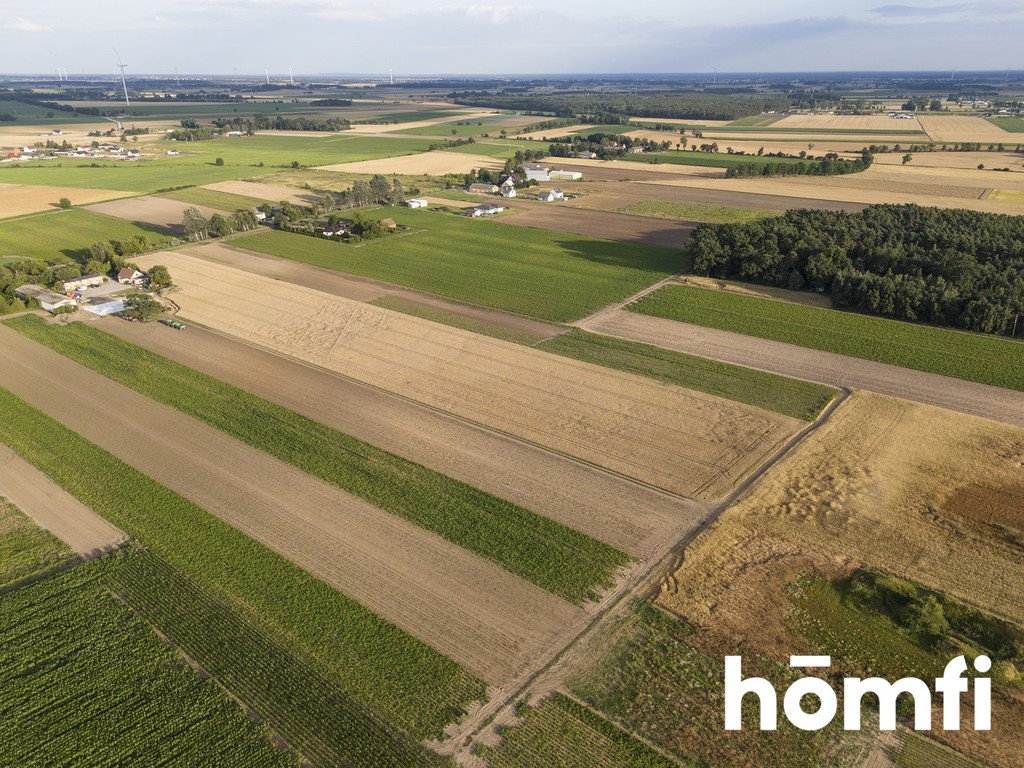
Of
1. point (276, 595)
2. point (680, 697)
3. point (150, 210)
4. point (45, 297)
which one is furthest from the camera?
point (150, 210)

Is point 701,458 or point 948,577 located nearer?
point 948,577

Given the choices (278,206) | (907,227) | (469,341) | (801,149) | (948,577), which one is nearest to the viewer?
(948,577)

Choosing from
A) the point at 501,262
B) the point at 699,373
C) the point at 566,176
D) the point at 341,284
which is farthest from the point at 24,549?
the point at 566,176

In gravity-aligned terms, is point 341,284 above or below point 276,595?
above

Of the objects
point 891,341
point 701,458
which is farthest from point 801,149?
point 701,458

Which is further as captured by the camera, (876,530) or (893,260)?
(893,260)

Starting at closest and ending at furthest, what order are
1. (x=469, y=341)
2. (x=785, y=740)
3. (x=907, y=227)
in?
(x=785, y=740) < (x=469, y=341) < (x=907, y=227)

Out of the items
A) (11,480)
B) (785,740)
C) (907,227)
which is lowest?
(785,740)

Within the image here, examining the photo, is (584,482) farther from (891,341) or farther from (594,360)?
(891,341)

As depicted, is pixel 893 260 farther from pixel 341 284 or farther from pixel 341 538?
pixel 341 538
